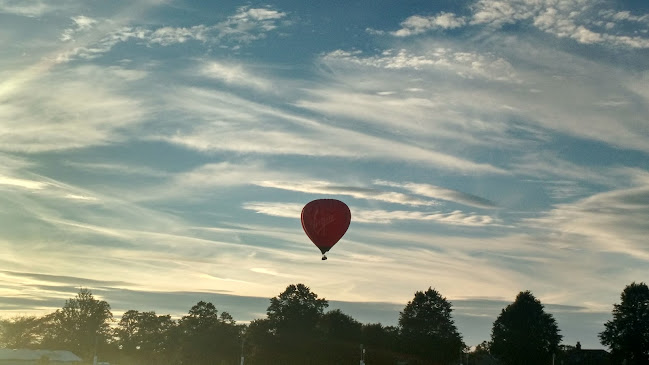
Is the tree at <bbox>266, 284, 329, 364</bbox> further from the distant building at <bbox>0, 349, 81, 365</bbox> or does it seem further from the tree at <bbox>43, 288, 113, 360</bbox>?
the tree at <bbox>43, 288, 113, 360</bbox>

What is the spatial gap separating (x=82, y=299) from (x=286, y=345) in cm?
9775

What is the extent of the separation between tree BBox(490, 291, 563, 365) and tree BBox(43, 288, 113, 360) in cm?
10892

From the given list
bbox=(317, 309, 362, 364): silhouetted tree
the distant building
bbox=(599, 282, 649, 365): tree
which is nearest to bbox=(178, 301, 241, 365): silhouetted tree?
bbox=(317, 309, 362, 364): silhouetted tree

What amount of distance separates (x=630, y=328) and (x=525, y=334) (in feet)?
60.7

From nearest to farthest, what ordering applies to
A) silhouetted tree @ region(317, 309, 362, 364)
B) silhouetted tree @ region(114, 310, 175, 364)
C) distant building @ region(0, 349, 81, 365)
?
1. silhouetted tree @ region(317, 309, 362, 364)
2. distant building @ region(0, 349, 81, 365)
3. silhouetted tree @ region(114, 310, 175, 364)

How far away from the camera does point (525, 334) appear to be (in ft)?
417

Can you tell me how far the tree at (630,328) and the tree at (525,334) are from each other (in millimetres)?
9578

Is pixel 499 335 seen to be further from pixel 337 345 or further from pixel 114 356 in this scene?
pixel 114 356

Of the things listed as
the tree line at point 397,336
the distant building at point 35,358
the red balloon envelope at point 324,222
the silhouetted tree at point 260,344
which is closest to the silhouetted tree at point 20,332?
the distant building at point 35,358

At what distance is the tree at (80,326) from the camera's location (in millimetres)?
186375

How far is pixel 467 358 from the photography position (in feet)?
448

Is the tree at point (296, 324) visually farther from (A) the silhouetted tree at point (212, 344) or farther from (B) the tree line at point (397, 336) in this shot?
(A) the silhouetted tree at point (212, 344)

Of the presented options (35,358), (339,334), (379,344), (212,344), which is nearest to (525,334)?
(379,344)

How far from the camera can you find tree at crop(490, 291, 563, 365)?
412 ft
